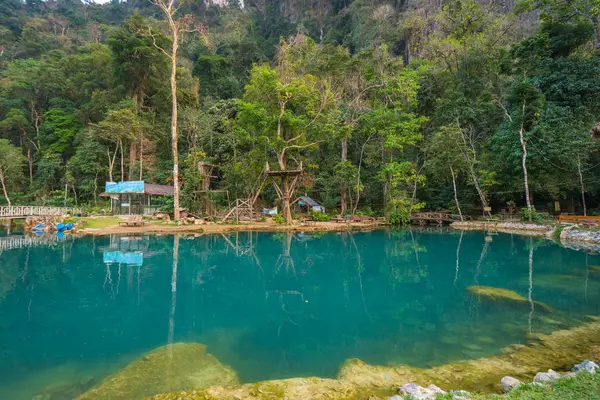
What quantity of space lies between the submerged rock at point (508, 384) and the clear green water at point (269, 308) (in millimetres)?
910

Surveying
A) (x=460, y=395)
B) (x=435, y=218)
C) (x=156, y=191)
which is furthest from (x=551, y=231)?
(x=156, y=191)

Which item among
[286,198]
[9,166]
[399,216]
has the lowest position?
[399,216]

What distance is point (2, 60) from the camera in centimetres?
4050

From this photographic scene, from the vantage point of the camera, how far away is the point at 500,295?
7.08 metres

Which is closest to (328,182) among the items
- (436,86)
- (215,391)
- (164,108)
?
(436,86)

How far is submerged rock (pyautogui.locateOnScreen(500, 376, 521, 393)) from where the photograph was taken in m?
3.33

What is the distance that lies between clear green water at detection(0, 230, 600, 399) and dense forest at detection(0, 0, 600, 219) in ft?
35.3

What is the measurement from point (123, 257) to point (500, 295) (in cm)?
1170

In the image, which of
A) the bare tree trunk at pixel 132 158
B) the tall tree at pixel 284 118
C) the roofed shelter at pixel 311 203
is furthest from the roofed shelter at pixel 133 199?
the roofed shelter at pixel 311 203

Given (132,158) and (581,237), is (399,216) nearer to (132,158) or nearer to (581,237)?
(581,237)

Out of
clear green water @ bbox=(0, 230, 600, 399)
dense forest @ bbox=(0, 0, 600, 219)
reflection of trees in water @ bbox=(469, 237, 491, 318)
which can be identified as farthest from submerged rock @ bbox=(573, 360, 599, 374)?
dense forest @ bbox=(0, 0, 600, 219)

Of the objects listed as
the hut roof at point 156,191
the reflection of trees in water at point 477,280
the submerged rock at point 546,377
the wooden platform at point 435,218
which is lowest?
the reflection of trees in water at point 477,280

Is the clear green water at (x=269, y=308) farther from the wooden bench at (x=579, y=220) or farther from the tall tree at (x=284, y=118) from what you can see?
the tall tree at (x=284, y=118)

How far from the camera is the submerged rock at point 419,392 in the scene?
3064 mm
